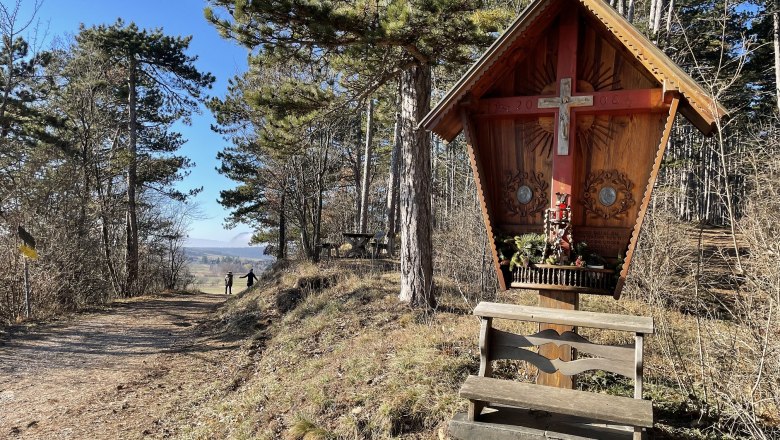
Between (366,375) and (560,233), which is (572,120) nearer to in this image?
(560,233)

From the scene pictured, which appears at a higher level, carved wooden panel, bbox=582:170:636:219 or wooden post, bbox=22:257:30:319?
carved wooden panel, bbox=582:170:636:219

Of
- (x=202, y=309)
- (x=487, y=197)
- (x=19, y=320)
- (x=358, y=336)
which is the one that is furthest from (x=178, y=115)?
(x=487, y=197)

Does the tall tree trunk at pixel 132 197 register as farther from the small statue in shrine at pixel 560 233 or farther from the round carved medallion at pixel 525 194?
the small statue in shrine at pixel 560 233

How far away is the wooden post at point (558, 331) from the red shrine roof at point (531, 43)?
60.7 inches

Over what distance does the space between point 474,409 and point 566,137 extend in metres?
2.12

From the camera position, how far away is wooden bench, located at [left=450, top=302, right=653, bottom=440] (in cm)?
283

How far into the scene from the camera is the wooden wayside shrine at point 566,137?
327 cm

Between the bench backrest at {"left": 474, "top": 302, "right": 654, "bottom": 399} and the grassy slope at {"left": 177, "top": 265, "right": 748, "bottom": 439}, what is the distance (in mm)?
1318

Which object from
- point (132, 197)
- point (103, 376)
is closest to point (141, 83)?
point (132, 197)

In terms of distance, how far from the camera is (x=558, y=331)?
3.49 meters

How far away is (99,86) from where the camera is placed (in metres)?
16.9

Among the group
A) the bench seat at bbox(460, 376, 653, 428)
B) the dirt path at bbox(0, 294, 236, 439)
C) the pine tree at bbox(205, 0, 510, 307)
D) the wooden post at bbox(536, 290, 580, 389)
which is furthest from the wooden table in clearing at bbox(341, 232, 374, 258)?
the bench seat at bbox(460, 376, 653, 428)

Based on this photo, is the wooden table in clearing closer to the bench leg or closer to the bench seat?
the bench leg

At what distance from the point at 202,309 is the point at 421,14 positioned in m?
13.9
